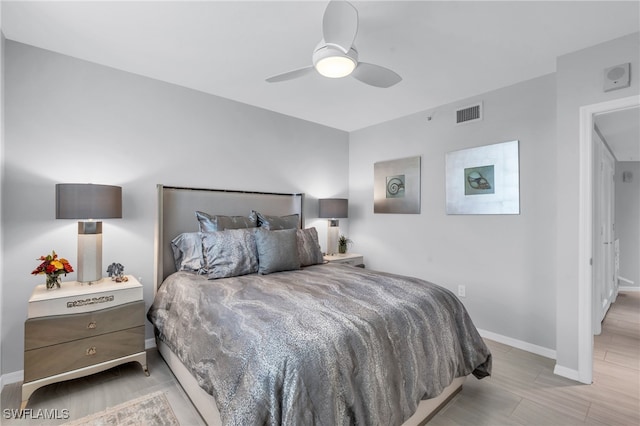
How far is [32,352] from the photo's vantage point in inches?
77.2

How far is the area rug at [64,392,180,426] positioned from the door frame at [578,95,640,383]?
309 centimetres

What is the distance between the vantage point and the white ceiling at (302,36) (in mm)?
1928

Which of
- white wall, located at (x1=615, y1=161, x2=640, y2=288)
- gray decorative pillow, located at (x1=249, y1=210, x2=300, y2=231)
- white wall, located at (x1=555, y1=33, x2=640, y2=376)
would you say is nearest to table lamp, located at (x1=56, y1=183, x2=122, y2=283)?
gray decorative pillow, located at (x1=249, y1=210, x2=300, y2=231)

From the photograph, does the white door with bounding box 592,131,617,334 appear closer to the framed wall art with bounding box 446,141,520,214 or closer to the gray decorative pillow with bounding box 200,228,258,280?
the framed wall art with bounding box 446,141,520,214

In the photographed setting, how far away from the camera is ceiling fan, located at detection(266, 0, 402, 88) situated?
162 centimetres

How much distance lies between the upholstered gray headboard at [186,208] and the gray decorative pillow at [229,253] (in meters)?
0.49

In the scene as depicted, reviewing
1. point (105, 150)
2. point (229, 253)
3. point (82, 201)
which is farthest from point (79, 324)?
point (105, 150)

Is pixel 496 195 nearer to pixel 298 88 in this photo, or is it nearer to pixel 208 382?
pixel 298 88

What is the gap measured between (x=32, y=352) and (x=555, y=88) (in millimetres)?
4749

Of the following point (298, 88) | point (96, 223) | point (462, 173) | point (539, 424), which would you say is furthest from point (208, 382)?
point (462, 173)

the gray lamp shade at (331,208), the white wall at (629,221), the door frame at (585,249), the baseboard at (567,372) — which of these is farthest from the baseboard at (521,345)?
the white wall at (629,221)

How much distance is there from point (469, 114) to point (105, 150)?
3803 mm

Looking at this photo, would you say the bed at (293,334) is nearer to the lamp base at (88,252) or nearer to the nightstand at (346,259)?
the lamp base at (88,252)

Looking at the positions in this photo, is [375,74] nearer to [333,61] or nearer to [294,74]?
[333,61]
